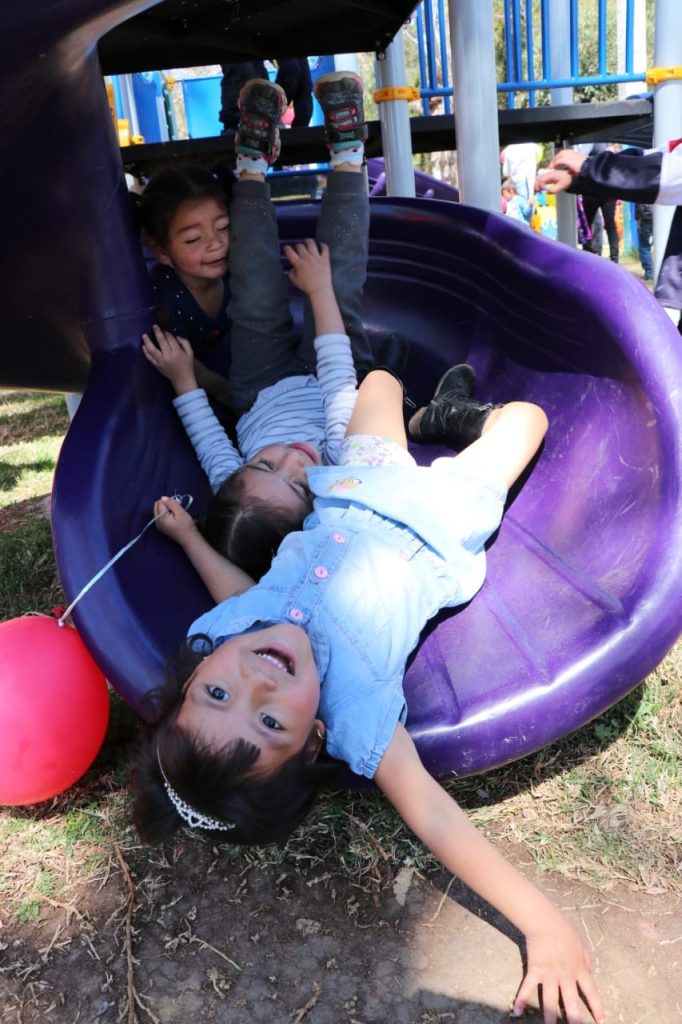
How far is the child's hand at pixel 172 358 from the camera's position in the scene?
2.28 metres

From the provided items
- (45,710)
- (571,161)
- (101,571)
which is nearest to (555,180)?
(571,161)

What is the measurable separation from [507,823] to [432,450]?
1.08m

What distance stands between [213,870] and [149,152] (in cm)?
331

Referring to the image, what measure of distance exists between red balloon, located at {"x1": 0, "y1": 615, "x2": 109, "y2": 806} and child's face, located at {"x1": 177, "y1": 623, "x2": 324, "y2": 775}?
1.26 feet

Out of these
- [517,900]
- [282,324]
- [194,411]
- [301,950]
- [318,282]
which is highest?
[318,282]

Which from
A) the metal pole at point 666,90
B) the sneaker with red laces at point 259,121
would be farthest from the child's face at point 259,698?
the metal pole at point 666,90

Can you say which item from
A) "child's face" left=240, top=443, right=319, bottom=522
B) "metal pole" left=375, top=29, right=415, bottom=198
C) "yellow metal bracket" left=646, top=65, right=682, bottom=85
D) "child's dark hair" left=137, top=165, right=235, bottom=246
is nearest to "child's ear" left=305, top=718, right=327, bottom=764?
"child's face" left=240, top=443, right=319, bottom=522

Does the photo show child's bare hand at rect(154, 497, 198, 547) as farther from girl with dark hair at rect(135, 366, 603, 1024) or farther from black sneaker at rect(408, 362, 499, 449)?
black sneaker at rect(408, 362, 499, 449)

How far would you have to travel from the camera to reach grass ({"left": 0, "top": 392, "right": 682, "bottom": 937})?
160cm

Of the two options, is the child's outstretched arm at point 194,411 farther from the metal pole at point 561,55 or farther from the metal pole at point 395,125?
the metal pole at point 561,55

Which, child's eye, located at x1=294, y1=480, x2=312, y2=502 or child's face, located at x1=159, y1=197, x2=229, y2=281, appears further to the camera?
child's face, located at x1=159, y1=197, x2=229, y2=281

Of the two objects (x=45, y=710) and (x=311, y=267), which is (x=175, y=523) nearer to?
(x=45, y=710)

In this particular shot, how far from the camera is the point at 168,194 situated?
2357mm

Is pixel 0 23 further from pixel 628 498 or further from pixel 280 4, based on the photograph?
pixel 628 498
